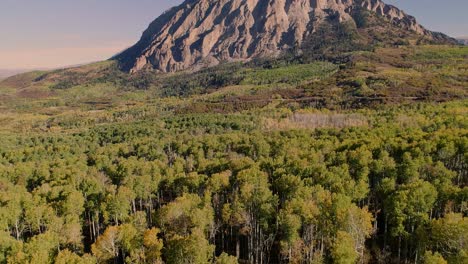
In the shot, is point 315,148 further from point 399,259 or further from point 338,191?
point 399,259

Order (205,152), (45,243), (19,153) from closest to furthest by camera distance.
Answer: (45,243)
(205,152)
(19,153)

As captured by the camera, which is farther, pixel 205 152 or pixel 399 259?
pixel 205 152

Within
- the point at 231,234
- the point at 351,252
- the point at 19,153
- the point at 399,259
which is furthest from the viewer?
the point at 19,153

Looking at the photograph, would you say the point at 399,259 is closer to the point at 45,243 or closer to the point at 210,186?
the point at 210,186

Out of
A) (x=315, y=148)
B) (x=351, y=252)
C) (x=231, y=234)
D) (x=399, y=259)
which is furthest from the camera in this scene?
(x=315, y=148)

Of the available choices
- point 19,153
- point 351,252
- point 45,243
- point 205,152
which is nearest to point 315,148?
point 205,152

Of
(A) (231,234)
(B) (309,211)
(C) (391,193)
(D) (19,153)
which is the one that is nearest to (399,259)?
(C) (391,193)

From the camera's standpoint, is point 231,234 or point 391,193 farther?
point 231,234

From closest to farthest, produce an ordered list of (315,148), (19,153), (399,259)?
(399,259) < (315,148) < (19,153)

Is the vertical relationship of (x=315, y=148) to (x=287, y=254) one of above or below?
above
